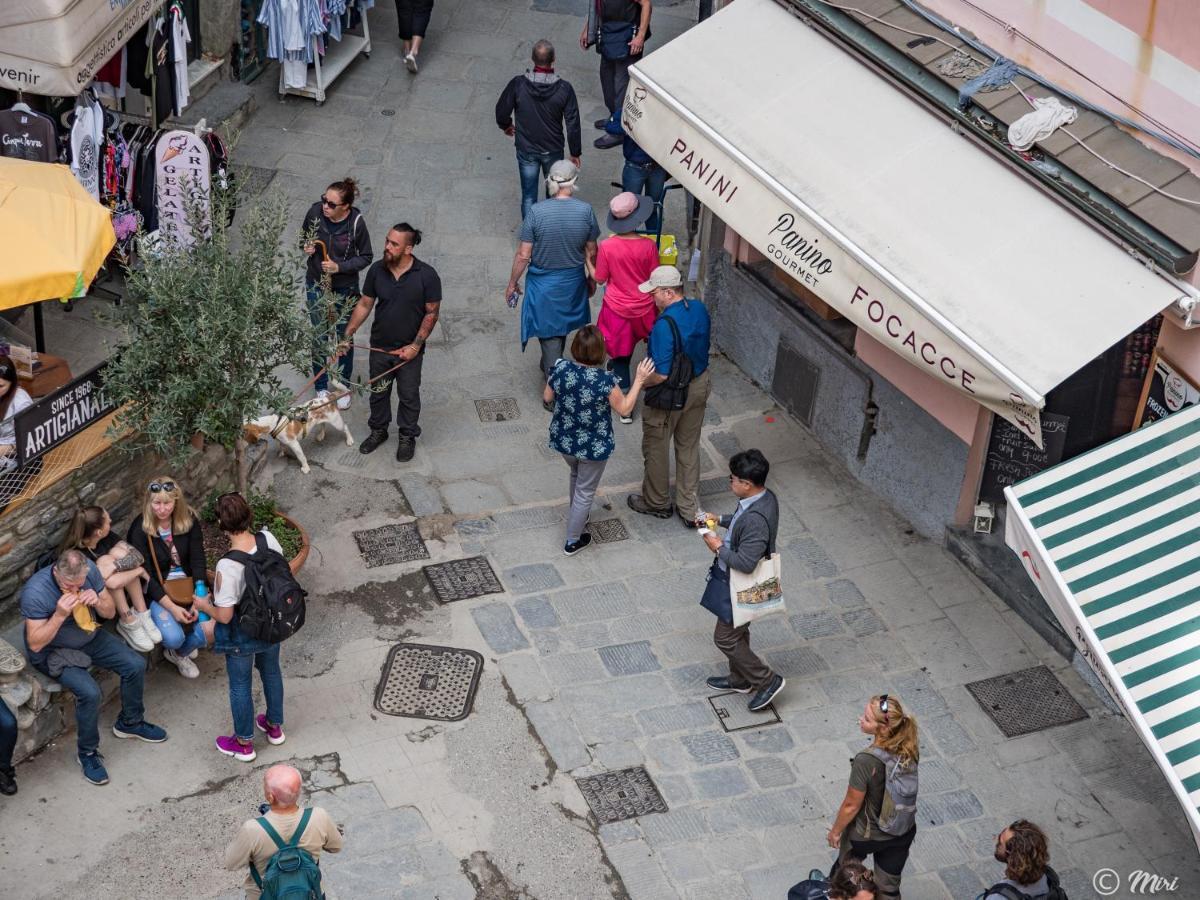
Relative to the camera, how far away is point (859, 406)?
10594 millimetres

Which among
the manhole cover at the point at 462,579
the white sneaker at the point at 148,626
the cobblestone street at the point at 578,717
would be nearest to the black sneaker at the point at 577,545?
the cobblestone street at the point at 578,717

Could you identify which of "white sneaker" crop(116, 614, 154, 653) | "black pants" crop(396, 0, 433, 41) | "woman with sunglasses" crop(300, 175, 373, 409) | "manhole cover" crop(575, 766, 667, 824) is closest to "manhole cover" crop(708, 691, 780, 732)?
"manhole cover" crop(575, 766, 667, 824)

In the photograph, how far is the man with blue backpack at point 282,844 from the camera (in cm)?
628

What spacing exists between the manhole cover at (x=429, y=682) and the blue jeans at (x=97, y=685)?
135 centimetres

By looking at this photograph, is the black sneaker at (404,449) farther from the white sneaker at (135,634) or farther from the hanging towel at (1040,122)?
the hanging towel at (1040,122)

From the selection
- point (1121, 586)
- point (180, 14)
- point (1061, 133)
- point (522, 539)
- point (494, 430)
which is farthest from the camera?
point (180, 14)

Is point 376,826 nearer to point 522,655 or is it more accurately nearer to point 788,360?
point 522,655

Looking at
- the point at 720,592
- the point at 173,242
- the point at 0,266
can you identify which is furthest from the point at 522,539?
the point at 0,266

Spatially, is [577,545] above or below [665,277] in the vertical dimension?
below

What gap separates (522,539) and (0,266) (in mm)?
3648

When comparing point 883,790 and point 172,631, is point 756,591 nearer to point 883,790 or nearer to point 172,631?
point 883,790

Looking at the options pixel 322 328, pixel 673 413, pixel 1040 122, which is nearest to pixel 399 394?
pixel 322 328

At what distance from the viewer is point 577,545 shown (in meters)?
9.91

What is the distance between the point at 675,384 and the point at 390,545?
2.10 m
